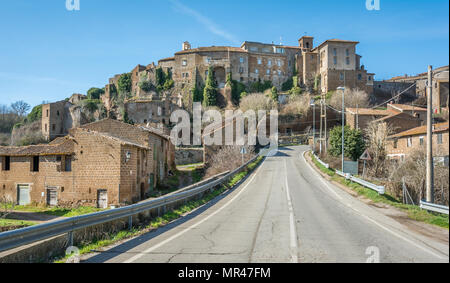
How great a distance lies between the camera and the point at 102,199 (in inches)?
1049

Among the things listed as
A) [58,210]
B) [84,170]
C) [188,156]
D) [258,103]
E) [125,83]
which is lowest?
[58,210]

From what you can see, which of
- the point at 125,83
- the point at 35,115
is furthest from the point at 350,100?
the point at 35,115

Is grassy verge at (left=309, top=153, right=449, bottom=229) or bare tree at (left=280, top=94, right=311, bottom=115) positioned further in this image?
bare tree at (left=280, top=94, right=311, bottom=115)

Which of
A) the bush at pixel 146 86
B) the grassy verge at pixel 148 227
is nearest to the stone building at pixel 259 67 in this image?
the bush at pixel 146 86

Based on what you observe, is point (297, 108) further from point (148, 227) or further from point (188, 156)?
point (148, 227)

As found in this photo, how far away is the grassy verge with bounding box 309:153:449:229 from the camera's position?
4.17 meters

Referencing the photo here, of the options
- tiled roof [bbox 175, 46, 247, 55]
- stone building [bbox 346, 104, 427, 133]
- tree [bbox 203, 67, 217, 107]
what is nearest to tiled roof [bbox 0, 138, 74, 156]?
stone building [bbox 346, 104, 427, 133]

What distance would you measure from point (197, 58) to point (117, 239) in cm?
8785

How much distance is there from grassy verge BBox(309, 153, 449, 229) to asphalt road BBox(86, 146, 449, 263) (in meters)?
0.25

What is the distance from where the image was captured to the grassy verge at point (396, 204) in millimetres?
4166

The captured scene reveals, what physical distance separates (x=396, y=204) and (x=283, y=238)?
7.92 metres

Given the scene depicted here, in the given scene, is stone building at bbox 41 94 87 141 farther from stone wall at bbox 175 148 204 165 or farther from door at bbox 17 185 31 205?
door at bbox 17 185 31 205

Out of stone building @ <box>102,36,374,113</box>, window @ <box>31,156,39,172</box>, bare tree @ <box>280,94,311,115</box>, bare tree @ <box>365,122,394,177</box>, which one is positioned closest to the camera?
window @ <box>31,156,39,172</box>
